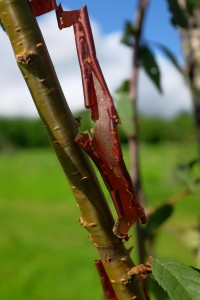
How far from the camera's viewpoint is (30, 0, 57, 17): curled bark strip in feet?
1.29

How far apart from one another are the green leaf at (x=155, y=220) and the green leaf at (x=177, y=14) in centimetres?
37

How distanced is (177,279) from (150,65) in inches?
24.2

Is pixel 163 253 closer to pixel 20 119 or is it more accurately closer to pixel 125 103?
pixel 125 103

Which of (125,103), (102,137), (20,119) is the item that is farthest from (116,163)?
(20,119)

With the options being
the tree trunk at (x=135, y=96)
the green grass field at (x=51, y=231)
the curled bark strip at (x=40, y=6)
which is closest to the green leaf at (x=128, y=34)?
the tree trunk at (x=135, y=96)

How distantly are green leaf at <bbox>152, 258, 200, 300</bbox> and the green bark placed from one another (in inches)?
0.8

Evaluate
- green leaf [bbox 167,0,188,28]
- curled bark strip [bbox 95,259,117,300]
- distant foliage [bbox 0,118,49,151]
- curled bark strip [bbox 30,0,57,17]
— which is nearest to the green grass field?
curled bark strip [bbox 95,259,117,300]

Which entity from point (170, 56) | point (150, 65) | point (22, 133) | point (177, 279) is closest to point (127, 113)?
point (150, 65)

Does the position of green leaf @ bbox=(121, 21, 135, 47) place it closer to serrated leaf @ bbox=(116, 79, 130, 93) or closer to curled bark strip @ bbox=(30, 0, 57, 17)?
serrated leaf @ bbox=(116, 79, 130, 93)

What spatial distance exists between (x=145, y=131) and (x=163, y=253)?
1053cm

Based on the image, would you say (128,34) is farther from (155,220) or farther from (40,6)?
(40,6)

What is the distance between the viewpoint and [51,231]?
557 cm

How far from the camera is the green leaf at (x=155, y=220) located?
3.13 feet

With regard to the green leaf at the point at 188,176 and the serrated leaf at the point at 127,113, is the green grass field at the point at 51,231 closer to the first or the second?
the green leaf at the point at 188,176
